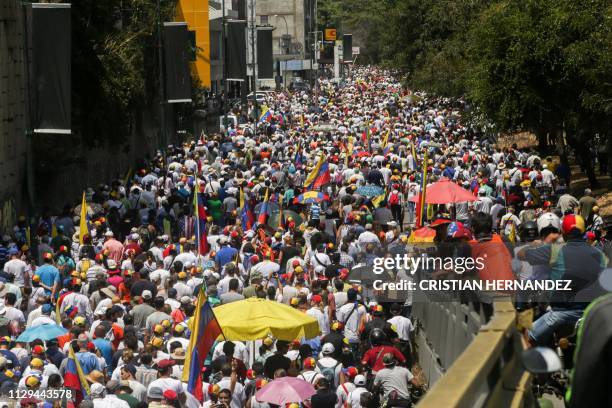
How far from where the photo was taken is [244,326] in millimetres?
13484

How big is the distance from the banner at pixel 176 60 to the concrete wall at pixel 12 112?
717 cm

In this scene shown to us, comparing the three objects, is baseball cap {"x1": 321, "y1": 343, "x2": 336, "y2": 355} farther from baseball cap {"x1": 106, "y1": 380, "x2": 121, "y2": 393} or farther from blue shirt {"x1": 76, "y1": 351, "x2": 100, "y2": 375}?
baseball cap {"x1": 106, "y1": 380, "x2": 121, "y2": 393}

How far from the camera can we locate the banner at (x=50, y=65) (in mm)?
23234

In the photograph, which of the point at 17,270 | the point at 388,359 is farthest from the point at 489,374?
the point at 17,270

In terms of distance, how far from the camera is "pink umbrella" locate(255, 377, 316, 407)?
1155 cm

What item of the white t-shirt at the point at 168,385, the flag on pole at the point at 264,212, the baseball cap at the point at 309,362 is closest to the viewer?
the white t-shirt at the point at 168,385

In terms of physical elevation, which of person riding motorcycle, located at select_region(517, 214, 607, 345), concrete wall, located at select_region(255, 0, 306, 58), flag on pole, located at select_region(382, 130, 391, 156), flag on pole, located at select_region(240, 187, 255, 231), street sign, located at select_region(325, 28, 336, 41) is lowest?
flag on pole, located at select_region(240, 187, 255, 231)

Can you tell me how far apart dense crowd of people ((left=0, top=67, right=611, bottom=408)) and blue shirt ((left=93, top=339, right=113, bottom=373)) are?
2cm

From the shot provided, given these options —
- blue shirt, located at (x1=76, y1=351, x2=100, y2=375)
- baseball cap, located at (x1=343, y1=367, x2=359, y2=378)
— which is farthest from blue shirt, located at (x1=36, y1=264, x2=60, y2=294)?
baseball cap, located at (x1=343, y1=367, x2=359, y2=378)

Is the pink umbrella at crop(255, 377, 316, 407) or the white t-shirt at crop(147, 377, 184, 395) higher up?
the white t-shirt at crop(147, 377, 184, 395)

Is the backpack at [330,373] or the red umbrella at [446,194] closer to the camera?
the backpack at [330,373]

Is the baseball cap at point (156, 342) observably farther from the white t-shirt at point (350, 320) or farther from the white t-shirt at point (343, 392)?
the white t-shirt at point (350, 320)

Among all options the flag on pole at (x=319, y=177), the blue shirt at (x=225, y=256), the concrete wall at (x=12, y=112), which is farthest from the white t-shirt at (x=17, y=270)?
the flag on pole at (x=319, y=177)

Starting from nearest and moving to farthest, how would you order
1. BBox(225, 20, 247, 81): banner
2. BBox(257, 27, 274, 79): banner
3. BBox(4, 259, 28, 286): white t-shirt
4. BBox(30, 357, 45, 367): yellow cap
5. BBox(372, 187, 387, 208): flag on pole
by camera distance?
1. BBox(30, 357, 45, 367): yellow cap
2. BBox(4, 259, 28, 286): white t-shirt
3. BBox(372, 187, 387, 208): flag on pole
4. BBox(225, 20, 247, 81): banner
5. BBox(257, 27, 274, 79): banner
